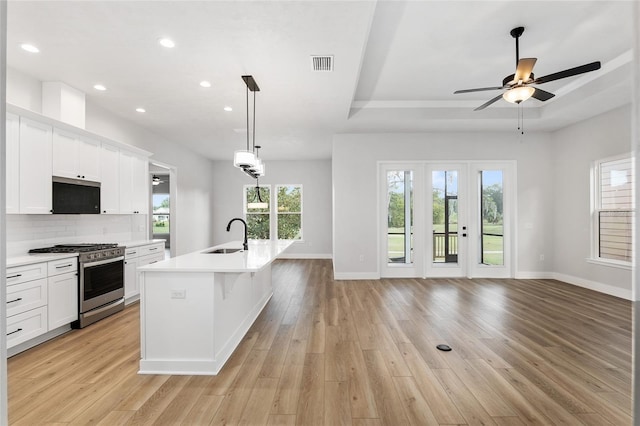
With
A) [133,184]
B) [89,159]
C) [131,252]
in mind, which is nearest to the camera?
[89,159]

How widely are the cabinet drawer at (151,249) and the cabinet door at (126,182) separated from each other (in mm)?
593

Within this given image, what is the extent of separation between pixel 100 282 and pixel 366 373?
331 centimetres

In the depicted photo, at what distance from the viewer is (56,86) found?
349 centimetres

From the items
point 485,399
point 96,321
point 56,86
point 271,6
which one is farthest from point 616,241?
point 56,86

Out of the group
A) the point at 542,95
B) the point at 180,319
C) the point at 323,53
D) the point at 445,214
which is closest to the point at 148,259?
the point at 180,319

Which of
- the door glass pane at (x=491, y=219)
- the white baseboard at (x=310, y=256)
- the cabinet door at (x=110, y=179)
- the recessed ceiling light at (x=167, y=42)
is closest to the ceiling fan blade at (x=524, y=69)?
the door glass pane at (x=491, y=219)

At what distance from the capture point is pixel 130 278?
4.19m

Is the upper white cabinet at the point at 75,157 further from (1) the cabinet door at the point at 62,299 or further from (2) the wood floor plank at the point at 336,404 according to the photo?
(2) the wood floor plank at the point at 336,404

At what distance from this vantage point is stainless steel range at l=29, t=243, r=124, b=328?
3299 mm

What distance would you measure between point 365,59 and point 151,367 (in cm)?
394

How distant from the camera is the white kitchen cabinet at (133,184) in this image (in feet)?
14.2

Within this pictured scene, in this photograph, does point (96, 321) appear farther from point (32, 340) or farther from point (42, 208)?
point (42, 208)

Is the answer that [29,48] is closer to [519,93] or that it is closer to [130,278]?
[130,278]

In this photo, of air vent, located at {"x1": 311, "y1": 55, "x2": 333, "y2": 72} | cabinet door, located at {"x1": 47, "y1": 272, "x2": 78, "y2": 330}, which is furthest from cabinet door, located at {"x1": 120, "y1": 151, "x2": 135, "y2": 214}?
air vent, located at {"x1": 311, "y1": 55, "x2": 333, "y2": 72}
